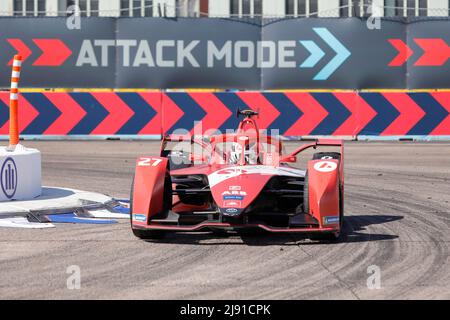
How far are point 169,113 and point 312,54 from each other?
3.71 metres

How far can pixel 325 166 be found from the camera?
979 cm

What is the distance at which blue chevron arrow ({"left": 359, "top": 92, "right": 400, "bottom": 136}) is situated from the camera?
72.5 feet

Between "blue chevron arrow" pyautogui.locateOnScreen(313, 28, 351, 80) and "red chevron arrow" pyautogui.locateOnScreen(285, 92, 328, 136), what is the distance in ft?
2.86

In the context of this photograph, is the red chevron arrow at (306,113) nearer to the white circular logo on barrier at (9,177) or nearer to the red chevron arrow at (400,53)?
the red chevron arrow at (400,53)

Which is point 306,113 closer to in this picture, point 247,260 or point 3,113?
point 3,113

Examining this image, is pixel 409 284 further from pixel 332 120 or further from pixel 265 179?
pixel 332 120

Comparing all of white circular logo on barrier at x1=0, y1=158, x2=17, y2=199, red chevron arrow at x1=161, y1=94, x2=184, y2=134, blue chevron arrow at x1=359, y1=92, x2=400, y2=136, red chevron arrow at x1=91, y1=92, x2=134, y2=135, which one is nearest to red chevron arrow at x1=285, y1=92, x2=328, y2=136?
blue chevron arrow at x1=359, y1=92, x2=400, y2=136

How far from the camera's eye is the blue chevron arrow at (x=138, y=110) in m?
22.1

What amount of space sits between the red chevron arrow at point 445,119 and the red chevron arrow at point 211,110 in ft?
15.9

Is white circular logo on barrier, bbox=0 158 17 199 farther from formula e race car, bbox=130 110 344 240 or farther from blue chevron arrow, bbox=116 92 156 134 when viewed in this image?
blue chevron arrow, bbox=116 92 156 134

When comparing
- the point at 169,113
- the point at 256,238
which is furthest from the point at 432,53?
the point at 256,238

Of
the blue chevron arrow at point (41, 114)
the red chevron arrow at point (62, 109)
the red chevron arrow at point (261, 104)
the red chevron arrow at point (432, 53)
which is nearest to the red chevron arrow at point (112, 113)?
the red chevron arrow at point (62, 109)

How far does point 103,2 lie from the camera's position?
4009cm

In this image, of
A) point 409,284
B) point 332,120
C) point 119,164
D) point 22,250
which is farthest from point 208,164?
point 332,120
